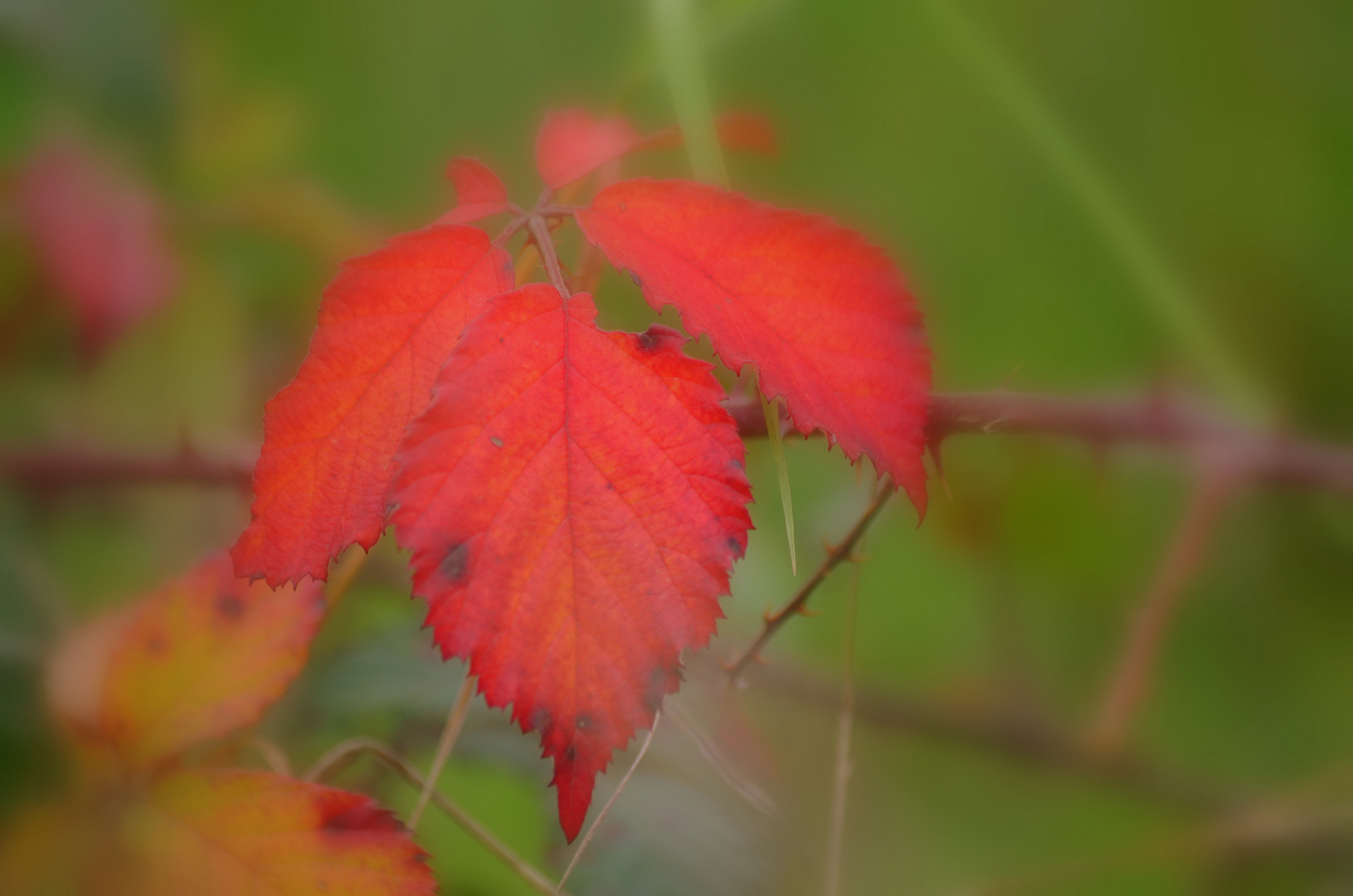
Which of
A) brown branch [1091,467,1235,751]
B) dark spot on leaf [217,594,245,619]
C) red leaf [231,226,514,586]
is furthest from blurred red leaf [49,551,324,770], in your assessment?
brown branch [1091,467,1235,751]

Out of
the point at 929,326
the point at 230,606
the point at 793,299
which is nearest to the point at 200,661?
the point at 230,606

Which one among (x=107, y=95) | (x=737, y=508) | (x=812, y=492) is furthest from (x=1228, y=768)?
(x=107, y=95)

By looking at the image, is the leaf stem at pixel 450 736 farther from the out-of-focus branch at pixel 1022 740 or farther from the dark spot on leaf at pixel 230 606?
the out-of-focus branch at pixel 1022 740

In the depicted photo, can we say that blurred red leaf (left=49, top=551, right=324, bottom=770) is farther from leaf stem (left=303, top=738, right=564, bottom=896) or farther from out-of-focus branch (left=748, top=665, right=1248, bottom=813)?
out-of-focus branch (left=748, top=665, right=1248, bottom=813)

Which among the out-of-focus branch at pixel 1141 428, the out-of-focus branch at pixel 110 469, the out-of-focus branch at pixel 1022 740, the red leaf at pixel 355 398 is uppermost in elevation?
the red leaf at pixel 355 398

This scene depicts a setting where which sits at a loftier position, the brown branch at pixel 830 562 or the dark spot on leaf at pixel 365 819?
the brown branch at pixel 830 562

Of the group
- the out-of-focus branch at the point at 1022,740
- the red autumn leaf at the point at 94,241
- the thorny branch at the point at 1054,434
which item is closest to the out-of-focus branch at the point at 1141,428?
the thorny branch at the point at 1054,434
